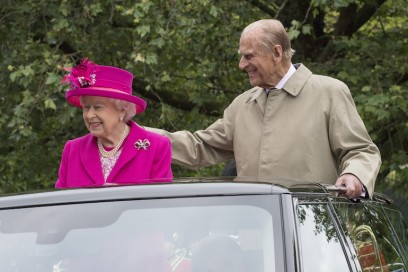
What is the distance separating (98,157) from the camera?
221 inches

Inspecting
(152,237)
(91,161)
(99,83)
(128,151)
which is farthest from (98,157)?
(152,237)

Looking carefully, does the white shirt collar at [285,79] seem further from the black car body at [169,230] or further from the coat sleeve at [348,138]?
the black car body at [169,230]

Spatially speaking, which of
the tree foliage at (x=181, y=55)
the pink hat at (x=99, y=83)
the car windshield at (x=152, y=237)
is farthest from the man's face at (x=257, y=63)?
the tree foliage at (x=181, y=55)

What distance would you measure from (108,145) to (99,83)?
32 cm

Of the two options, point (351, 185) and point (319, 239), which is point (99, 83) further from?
point (319, 239)

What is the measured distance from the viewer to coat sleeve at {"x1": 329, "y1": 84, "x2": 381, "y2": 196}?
19.8 feet

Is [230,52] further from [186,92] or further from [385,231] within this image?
[385,231]

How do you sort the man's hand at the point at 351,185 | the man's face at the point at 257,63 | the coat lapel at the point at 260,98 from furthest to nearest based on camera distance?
the coat lapel at the point at 260,98, the man's face at the point at 257,63, the man's hand at the point at 351,185

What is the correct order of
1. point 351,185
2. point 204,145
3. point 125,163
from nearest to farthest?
1. point 351,185
2. point 125,163
3. point 204,145

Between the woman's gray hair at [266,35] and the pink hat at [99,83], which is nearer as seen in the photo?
the pink hat at [99,83]

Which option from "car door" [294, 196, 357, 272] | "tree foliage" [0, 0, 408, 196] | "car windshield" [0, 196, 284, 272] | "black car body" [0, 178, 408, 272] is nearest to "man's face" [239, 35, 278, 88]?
"car door" [294, 196, 357, 272]

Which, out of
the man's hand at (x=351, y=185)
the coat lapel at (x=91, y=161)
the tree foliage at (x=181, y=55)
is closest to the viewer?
the man's hand at (x=351, y=185)

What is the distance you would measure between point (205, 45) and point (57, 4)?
189cm

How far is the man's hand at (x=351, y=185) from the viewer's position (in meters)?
5.29
